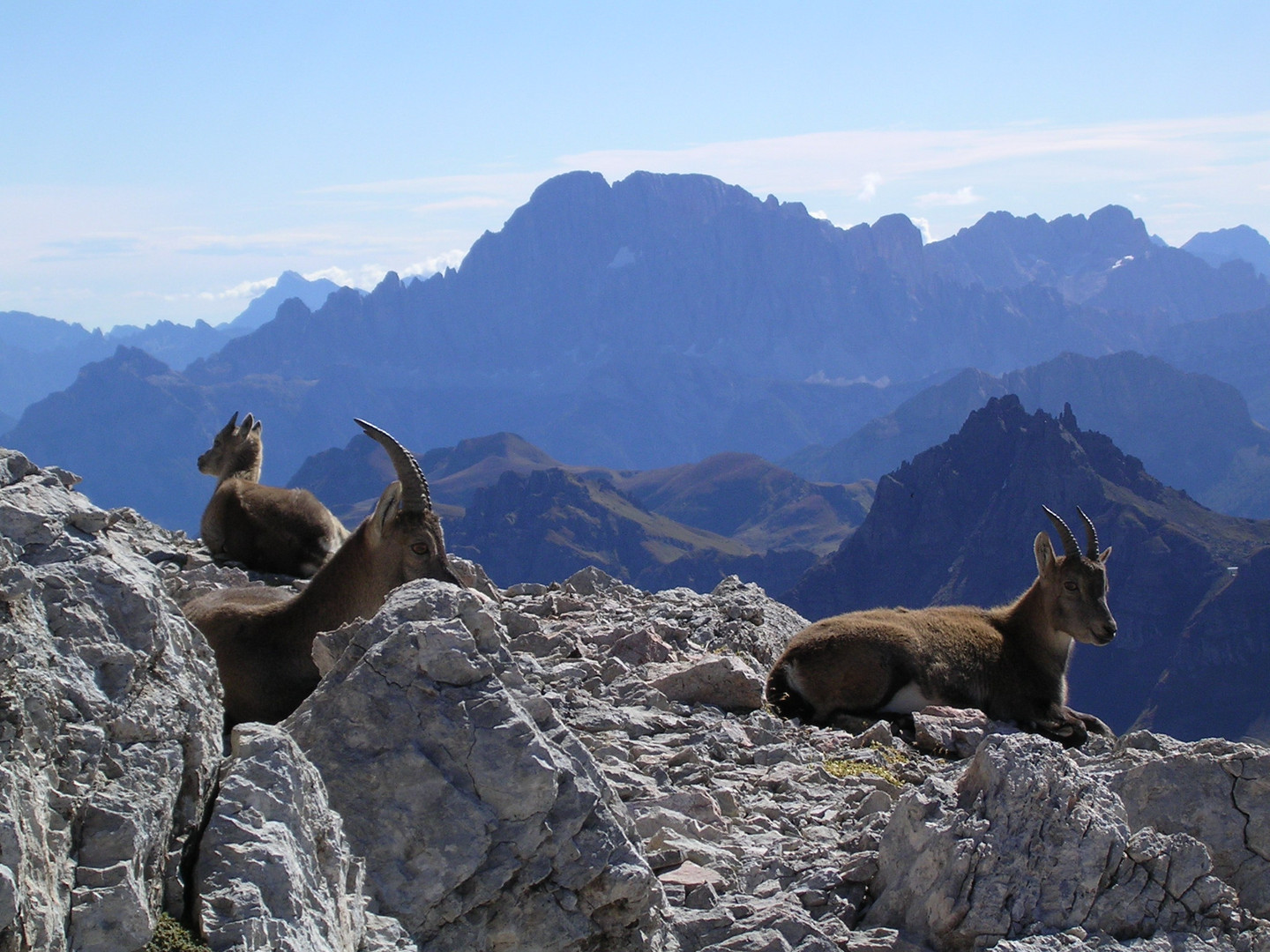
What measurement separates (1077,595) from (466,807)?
11569 mm

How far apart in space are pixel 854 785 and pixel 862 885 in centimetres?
243

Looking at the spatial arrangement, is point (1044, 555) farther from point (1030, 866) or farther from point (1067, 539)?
point (1030, 866)

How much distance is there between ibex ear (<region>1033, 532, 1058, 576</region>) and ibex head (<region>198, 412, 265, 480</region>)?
40.0ft

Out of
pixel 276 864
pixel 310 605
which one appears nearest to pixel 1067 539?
pixel 310 605

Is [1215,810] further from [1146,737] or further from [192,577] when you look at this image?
[192,577]

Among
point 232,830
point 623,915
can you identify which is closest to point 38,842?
point 232,830

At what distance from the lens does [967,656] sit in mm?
13758

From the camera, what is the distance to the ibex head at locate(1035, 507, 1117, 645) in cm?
1474

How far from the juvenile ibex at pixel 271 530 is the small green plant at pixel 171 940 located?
11.7 meters

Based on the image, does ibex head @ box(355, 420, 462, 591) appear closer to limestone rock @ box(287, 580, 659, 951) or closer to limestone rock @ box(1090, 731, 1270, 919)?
limestone rock @ box(287, 580, 659, 951)

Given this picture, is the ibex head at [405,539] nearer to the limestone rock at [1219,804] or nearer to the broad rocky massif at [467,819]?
the broad rocky massif at [467,819]

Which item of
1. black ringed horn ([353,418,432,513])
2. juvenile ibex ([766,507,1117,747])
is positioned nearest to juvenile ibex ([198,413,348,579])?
black ringed horn ([353,418,432,513])

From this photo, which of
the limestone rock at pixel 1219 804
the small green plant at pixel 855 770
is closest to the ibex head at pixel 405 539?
the small green plant at pixel 855 770

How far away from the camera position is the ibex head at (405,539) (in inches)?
400
